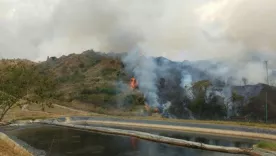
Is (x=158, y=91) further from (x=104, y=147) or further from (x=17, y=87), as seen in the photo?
(x=17, y=87)

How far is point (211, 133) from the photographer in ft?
209

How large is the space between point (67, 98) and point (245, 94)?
7547cm

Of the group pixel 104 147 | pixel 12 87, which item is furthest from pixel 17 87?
pixel 104 147

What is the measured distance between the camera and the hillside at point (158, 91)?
51047 mm

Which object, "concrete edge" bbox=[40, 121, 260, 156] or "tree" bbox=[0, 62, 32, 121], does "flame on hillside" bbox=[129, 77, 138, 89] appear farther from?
"tree" bbox=[0, 62, 32, 121]

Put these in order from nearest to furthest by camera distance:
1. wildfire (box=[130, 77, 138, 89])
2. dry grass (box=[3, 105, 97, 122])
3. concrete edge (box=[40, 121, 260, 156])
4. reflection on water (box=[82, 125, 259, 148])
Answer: concrete edge (box=[40, 121, 260, 156])
reflection on water (box=[82, 125, 259, 148])
dry grass (box=[3, 105, 97, 122])
wildfire (box=[130, 77, 138, 89])

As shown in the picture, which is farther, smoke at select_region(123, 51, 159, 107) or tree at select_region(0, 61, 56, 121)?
smoke at select_region(123, 51, 159, 107)

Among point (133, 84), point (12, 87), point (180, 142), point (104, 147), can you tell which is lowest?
point (104, 147)

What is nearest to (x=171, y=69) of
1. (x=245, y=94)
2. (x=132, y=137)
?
(x=245, y=94)

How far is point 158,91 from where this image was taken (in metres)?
106

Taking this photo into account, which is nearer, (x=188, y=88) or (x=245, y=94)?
(x=245, y=94)

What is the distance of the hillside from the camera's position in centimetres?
5105

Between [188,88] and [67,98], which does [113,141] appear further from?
[67,98]

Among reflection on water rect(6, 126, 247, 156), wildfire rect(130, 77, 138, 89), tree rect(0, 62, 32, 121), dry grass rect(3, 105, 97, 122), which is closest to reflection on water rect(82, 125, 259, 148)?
reflection on water rect(6, 126, 247, 156)
